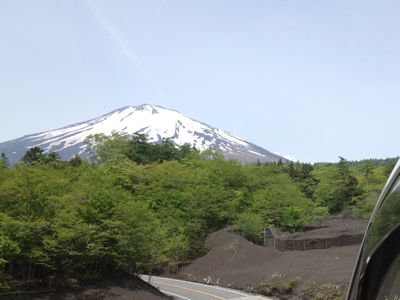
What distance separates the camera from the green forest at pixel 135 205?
20547 millimetres

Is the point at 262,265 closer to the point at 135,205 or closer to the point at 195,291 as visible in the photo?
the point at 195,291

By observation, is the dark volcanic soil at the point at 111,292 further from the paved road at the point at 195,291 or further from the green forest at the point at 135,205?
the paved road at the point at 195,291

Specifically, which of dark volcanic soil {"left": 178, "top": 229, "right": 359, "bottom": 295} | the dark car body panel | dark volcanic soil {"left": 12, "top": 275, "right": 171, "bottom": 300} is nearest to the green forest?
dark volcanic soil {"left": 12, "top": 275, "right": 171, "bottom": 300}

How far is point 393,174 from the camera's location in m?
1.37

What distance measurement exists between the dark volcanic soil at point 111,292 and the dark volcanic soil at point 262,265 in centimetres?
839

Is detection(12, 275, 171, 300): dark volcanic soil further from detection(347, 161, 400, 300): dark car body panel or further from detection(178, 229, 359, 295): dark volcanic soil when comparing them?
detection(347, 161, 400, 300): dark car body panel

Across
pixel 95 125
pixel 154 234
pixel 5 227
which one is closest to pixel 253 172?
pixel 154 234

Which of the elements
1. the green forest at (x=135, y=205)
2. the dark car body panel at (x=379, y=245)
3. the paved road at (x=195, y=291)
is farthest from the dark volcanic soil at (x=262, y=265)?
the dark car body panel at (x=379, y=245)

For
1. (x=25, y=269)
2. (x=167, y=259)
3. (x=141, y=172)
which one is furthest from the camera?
(x=141, y=172)

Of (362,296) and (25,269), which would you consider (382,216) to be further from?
(25,269)

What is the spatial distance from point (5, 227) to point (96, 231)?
157 inches

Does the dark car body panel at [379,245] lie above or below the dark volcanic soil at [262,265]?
above

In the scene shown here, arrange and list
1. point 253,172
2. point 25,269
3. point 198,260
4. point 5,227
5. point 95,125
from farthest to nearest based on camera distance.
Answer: point 95,125
point 253,172
point 198,260
point 25,269
point 5,227

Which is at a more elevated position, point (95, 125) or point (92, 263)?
point (95, 125)
